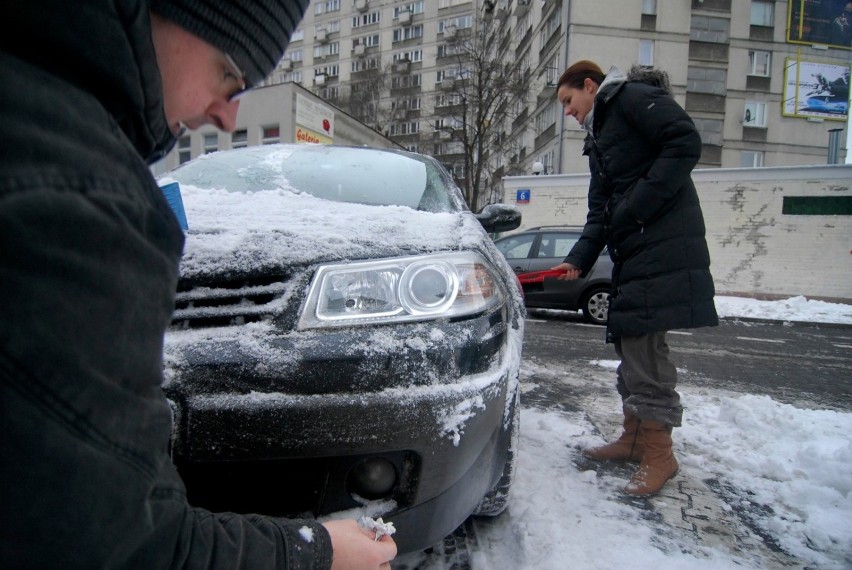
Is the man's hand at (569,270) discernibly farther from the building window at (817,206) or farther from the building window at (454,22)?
the building window at (454,22)

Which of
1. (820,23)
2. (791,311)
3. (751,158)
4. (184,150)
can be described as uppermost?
(820,23)

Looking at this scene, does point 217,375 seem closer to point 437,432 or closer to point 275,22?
point 437,432

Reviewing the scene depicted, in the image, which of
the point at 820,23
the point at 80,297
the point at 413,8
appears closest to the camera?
the point at 80,297

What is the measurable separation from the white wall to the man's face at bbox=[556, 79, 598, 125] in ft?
48.1

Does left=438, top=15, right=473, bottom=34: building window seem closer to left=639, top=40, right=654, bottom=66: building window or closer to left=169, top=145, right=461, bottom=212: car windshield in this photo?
left=639, top=40, right=654, bottom=66: building window

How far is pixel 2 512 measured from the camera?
42cm

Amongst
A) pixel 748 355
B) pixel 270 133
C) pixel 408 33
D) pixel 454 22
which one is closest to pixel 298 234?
pixel 748 355

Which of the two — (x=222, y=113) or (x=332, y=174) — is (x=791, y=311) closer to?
(x=332, y=174)

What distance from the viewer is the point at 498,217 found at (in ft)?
9.49

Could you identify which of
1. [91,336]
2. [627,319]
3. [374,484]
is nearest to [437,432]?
[374,484]

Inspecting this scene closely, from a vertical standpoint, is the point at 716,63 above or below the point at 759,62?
below

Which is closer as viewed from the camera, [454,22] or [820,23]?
[820,23]

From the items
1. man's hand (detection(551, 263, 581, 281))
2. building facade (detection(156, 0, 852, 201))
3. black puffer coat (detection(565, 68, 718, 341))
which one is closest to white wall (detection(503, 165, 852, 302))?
building facade (detection(156, 0, 852, 201))

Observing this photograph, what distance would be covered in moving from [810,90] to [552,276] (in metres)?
28.1
